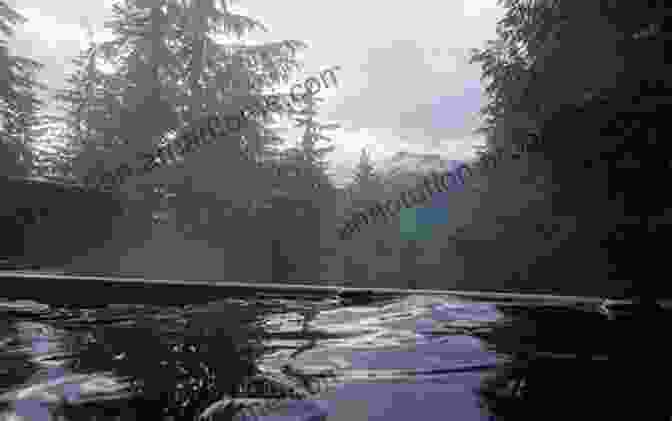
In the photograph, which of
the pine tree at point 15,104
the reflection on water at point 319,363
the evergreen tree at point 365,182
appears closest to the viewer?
the reflection on water at point 319,363

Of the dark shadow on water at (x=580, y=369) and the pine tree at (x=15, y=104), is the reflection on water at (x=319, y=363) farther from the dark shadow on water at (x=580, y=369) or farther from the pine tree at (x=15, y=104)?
the pine tree at (x=15, y=104)

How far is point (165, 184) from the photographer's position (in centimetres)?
1248

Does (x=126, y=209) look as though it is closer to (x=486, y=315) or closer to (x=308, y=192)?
(x=308, y=192)

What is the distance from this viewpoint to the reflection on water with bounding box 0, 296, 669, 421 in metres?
1.41

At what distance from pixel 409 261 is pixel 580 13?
13973 millimetres

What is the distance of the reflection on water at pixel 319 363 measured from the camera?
4.64ft

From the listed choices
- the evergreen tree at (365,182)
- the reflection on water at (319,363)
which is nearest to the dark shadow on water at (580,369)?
the reflection on water at (319,363)

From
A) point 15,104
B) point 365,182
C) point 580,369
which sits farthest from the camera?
point 365,182

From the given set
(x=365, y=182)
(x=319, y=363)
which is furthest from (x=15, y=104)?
(x=319, y=363)

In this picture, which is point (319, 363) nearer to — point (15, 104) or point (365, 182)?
point (15, 104)

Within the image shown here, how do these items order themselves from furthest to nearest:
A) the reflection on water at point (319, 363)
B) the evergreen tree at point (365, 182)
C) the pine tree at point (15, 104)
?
the evergreen tree at point (365, 182), the pine tree at point (15, 104), the reflection on water at point (319, 363)

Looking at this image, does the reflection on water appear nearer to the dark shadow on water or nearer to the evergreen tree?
the dark shadow on water

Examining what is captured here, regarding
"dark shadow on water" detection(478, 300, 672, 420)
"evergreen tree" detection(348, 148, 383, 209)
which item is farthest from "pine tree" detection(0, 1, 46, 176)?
"dark shadow on water" detection(478, 300, 672, 420)

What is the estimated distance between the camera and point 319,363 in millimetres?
1933
